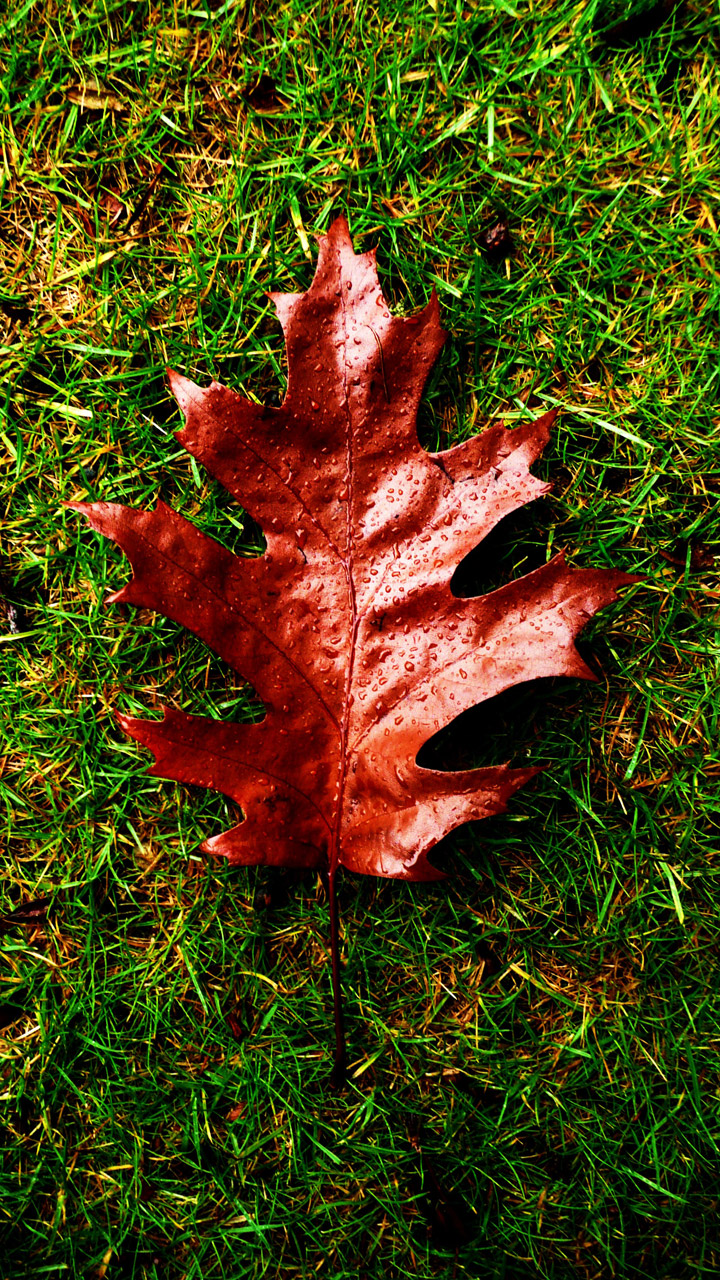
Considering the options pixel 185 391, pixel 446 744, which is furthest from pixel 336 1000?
pixel 185 391

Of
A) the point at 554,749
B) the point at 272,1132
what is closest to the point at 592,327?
the point at 554,749

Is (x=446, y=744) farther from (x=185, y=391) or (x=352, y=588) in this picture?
(x=185, y=391)

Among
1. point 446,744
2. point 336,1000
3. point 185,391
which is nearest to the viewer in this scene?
point 185,391

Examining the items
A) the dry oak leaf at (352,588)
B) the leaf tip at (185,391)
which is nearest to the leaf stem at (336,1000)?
the dry oak leaf at (352,588)

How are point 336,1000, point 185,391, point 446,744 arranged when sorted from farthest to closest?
point 446,744 → point 336,1000 → point 185,391

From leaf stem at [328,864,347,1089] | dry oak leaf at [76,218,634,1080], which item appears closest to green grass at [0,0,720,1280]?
leaf stem at [328,864,347,1089]

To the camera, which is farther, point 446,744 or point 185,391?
point 446,744
